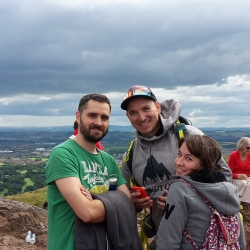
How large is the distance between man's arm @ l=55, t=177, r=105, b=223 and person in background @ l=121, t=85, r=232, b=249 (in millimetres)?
986

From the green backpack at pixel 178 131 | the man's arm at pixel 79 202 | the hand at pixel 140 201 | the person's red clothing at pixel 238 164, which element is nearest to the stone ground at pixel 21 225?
the person's red clothing at pixel 238 164

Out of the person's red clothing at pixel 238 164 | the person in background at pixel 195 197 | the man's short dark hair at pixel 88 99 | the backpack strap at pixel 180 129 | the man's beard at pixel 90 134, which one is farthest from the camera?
the person's red clothing at pixel 238 164

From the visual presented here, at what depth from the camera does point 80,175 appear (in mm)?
4586

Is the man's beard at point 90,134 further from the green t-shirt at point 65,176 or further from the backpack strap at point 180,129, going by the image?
the backpack strap at point 180,129

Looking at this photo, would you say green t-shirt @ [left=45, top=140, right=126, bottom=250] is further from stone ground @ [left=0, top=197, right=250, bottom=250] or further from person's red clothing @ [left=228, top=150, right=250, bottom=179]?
person's red clothing @ [left=228, top=150, right=250, bottom=179]

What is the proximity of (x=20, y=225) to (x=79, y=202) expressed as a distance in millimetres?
9404

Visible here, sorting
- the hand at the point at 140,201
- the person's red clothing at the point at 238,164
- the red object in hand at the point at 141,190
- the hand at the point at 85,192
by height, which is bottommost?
the person's red clothing at the point at 238,164

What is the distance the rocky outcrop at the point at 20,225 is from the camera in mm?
11492

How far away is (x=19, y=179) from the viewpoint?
314 feet

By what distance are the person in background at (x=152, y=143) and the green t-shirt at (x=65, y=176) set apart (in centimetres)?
82

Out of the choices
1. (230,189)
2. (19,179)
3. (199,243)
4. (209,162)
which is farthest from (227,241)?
(19,179)

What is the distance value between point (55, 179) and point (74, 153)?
1.52ft

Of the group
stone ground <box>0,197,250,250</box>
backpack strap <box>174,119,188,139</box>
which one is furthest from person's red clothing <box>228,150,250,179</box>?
backpack strap <box>174,119,188,139</box>

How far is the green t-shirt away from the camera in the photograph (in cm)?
440
